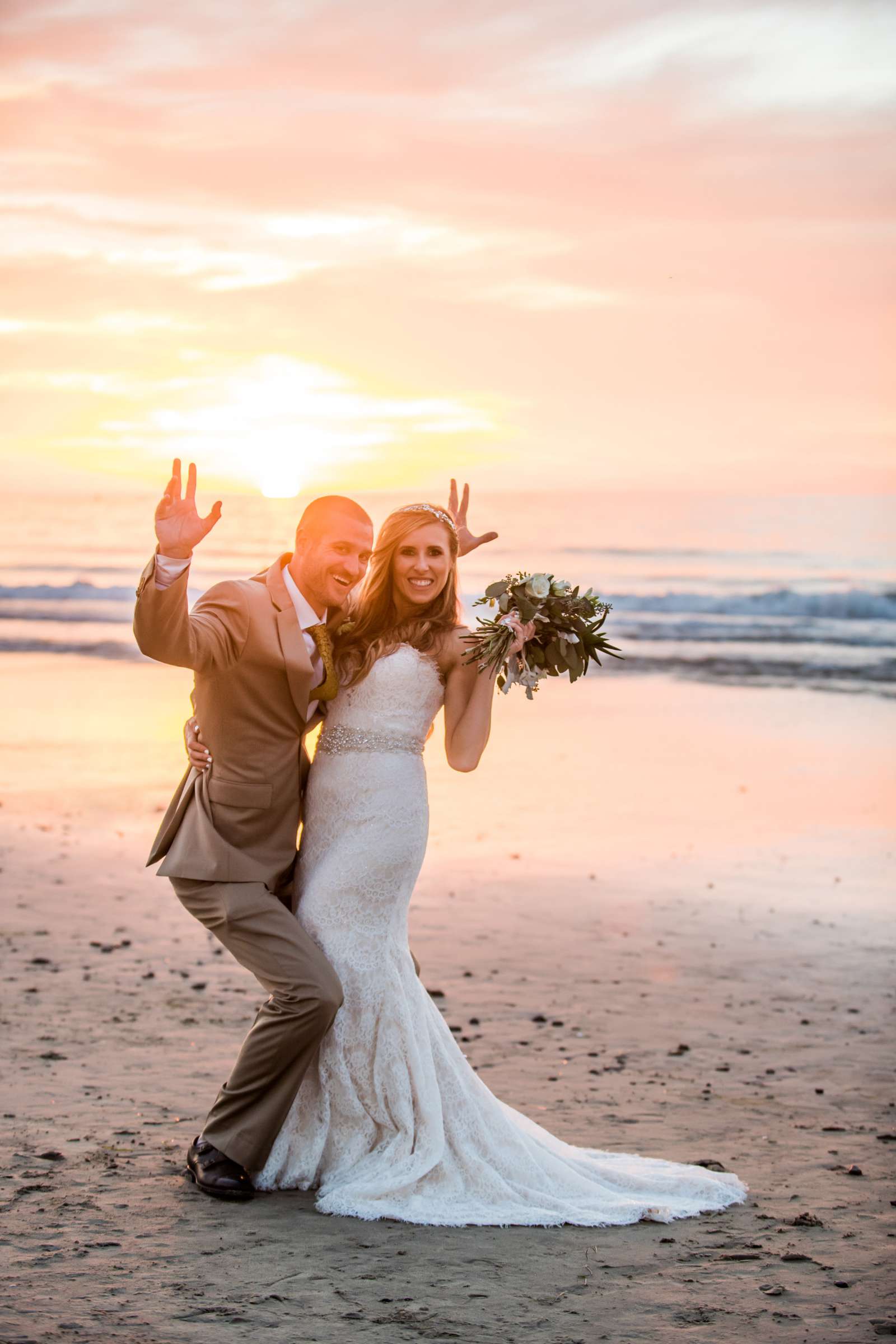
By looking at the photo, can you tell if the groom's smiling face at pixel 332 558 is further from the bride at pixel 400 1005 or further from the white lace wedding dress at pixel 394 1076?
the white lace wedding dress at pixel 394 1076

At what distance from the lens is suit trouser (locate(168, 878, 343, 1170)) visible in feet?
16.2

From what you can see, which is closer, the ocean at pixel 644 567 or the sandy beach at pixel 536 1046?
the sandy beach at pixel 536 1046

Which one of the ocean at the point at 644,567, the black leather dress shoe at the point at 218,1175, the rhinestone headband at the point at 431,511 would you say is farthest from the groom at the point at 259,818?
the ocean at the point at 644,567

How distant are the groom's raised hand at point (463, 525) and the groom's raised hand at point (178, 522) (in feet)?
4.02

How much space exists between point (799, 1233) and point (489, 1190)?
104 centimetres

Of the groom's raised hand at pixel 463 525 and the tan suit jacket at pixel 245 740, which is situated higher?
the groom's raised hand at pixel 463 525

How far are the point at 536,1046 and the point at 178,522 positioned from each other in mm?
3598

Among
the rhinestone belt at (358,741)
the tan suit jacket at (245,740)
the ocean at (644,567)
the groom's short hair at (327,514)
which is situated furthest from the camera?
the ocean at (644,567)

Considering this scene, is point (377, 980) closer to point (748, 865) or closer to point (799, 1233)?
point (799, 1233)

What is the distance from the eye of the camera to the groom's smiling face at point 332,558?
509 cm

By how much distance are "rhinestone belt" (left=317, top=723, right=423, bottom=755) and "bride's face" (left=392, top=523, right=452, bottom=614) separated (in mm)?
512

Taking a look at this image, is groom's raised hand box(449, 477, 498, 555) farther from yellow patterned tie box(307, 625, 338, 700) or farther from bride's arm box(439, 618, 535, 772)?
yellow patterned tie box(307, 625, 338, 700)

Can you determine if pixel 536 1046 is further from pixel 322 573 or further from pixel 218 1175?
pixel 322 573

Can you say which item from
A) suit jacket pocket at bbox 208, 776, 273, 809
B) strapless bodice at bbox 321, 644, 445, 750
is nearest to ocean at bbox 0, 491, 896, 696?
strapless bodice at bbox 321, 644, 445, 750
